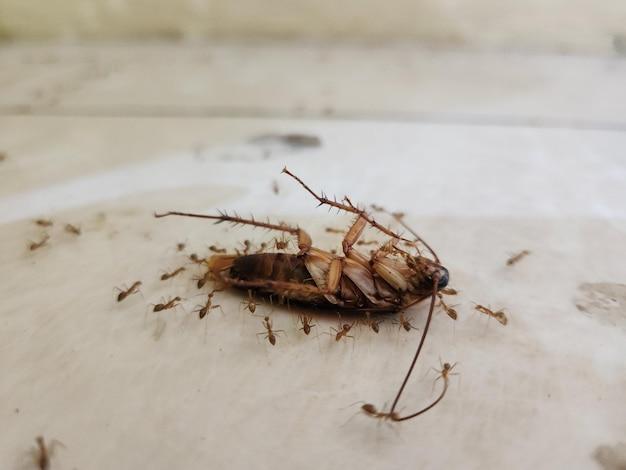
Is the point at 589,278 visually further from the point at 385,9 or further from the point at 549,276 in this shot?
the point at 385,9

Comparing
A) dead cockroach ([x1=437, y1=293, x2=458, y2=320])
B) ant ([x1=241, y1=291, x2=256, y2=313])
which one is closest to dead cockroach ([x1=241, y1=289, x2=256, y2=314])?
ant ([x1=241, y1=291, x2=256, y2=313])

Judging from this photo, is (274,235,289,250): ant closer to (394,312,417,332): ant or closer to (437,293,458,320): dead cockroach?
(394,312,417,332): ant

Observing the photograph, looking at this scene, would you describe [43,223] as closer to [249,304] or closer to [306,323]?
[249,304]

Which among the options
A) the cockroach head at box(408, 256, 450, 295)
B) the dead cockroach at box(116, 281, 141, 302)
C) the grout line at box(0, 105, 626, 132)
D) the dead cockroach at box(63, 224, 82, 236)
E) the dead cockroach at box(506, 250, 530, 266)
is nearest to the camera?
the cockroach head at box(408, 256, 450, 295)

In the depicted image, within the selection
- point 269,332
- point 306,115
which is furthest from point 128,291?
point 306,115

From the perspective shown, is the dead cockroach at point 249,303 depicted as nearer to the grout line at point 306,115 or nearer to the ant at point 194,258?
the ant at point 194,258
